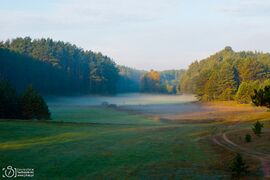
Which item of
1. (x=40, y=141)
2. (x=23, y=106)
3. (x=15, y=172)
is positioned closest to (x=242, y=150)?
(x=15, y=172)

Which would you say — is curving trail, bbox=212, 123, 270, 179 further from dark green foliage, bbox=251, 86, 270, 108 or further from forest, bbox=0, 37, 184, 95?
forest, bbox=0, 37, 184, 95

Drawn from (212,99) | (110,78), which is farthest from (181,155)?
(110,78)

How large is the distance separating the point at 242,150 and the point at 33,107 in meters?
36.7

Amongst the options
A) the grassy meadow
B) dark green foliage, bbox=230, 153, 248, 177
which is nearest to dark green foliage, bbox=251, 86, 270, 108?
the grassy meadow

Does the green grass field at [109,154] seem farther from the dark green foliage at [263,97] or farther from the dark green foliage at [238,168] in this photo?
the dark green foliage at [263,97]

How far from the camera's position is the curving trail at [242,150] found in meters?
18.3

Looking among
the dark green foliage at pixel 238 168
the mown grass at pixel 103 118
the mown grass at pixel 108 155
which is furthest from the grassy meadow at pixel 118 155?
the mown grass at pixel 103 118

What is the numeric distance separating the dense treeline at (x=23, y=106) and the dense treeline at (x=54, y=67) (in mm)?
60615

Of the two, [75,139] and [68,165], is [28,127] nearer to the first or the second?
[75,139]

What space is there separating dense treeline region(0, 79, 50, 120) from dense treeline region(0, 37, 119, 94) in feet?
199

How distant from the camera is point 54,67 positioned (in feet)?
450

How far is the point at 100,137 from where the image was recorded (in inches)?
1212

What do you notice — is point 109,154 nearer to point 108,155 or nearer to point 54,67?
point 108,155

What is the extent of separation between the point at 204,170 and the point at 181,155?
382cm
